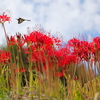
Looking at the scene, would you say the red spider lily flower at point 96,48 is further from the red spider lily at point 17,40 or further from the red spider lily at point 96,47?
the red spider lily at point 17,40

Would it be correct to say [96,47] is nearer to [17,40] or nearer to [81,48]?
[81,48]

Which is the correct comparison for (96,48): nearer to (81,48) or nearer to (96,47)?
(96,47)

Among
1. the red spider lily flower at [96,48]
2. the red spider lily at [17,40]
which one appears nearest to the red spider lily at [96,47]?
the red spider lily flower at [96,48]

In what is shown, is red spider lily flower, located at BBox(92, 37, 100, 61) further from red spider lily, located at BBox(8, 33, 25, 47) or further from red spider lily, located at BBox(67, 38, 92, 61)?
red spider lily, located at BBox(8, 33, 25, 47)

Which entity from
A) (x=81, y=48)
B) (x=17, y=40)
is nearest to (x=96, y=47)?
(x=81, y=48)

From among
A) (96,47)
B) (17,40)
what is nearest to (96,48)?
(96,47)

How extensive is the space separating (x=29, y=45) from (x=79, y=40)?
0.87m

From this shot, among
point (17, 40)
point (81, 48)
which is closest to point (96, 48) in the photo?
point (81, 48)

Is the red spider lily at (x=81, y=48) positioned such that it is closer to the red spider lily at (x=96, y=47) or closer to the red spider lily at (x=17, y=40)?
the red spider lily at (x=96, y=47)

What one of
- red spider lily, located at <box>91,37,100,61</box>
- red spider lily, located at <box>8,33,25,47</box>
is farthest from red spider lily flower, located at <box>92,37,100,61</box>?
red spider lily, located at <box>8,33,25,47</box>

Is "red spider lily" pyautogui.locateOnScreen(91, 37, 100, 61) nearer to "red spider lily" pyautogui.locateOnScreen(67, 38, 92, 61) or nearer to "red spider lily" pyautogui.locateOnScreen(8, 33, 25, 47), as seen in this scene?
"red spider lily" pyautogui.locateOnScreen(67, 38, 92, 61)

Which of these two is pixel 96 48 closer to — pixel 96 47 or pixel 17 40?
pixel 96 47

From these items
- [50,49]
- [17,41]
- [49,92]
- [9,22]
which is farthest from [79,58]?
[9,22]

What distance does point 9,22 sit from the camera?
4520mm
